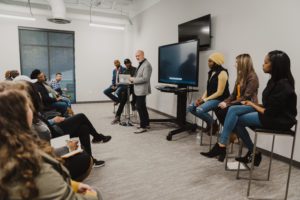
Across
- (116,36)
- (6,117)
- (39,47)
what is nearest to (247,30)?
(6,117)

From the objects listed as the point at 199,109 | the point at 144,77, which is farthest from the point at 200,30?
the point at 199,109

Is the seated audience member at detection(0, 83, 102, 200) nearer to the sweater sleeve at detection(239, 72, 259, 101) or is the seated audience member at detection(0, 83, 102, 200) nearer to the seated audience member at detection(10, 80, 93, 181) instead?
the seated audience member at detection(10, 80, 93, 181)

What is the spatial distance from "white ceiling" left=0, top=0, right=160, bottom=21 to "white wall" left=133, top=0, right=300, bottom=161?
150cm

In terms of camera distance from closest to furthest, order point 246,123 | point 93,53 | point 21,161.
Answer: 1. point 21,161
2. point 246,123
3. point 93,53

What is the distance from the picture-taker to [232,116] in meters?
2.35

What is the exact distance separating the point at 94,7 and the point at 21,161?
7.17m

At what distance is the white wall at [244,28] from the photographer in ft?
8.53

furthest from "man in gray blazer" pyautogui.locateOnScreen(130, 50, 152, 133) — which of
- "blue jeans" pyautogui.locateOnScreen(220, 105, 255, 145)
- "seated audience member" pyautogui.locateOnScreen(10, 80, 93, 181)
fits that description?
"seated audience member" pyautogui.locateOnScreen(10, 80, 93, 181)

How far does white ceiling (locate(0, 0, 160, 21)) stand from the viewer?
6.23 metres

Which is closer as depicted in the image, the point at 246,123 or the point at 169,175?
the point at 246,123

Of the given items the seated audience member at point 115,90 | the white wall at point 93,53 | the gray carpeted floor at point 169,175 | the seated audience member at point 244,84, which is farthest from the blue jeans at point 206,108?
the white wall at point 93,53

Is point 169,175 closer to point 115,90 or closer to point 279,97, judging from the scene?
point 279,97

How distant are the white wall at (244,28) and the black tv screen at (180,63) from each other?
1.50 ft

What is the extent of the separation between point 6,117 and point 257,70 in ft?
9.99
